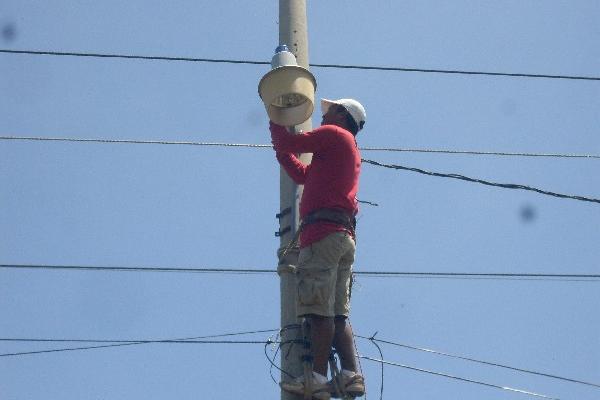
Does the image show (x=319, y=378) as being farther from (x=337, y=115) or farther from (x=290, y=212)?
(x=337, y=115)

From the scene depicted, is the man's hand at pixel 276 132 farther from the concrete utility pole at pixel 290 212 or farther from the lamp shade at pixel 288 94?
the concrete utility pole at pixel 290 212

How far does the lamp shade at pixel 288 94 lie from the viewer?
17.4ft

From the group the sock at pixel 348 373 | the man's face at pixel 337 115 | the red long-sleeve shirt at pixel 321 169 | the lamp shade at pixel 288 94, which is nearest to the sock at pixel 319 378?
the sock at pixel 348 373

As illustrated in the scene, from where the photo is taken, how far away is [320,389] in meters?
5.04

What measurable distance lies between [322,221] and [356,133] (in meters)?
0.85

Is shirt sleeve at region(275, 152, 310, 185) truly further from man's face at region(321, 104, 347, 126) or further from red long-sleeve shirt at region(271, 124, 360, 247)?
man's face at region(321, 104, 347, 126)

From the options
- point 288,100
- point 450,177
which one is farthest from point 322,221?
point 450,177

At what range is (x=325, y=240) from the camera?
5.39 meters

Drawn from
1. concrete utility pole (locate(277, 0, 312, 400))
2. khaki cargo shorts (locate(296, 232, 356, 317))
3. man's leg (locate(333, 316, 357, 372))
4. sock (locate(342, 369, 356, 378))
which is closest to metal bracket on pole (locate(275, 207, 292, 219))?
concrete utility pole (locate(277, 0, 312, 400))

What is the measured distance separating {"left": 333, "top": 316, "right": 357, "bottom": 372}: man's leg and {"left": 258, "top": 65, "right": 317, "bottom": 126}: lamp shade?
1.05m

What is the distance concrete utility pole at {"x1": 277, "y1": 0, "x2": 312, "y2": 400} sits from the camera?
5.14m

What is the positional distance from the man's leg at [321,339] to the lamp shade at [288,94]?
40.4 inches

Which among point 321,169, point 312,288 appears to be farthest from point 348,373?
point 321,169

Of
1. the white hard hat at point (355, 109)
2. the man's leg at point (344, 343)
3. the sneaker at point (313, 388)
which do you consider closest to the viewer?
the sneaker at point (313, 388)
